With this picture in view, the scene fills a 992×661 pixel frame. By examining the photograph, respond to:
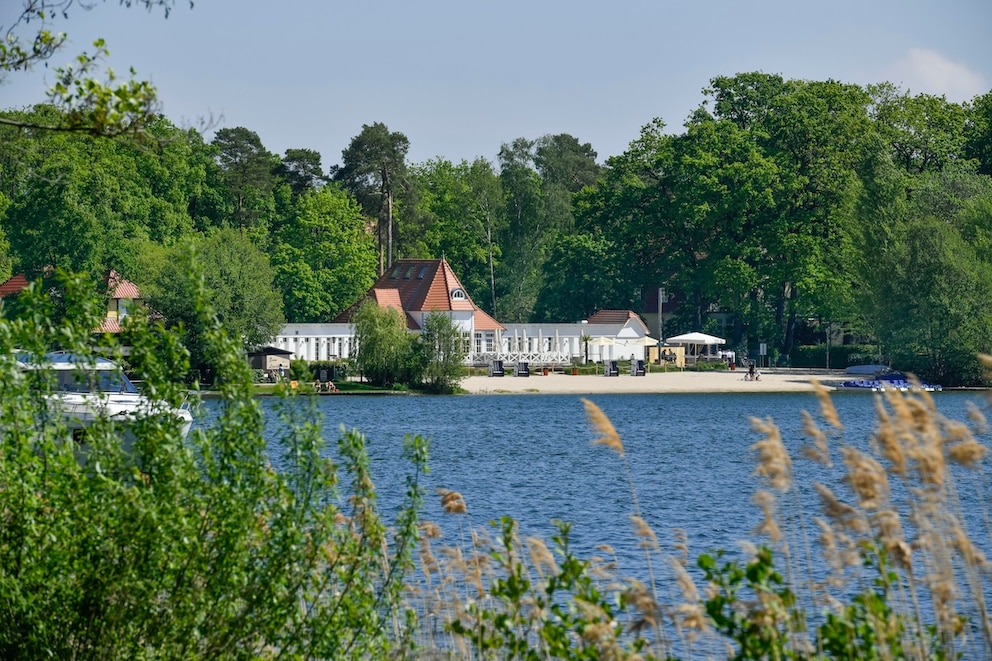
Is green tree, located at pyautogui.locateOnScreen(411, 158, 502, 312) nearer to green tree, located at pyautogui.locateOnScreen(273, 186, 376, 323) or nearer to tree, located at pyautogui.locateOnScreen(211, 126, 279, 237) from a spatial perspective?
green tree, located at pyautogui.locateOnScreen(273, 186, 376, 323)

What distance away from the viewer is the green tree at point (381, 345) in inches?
2456

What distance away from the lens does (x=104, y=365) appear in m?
30.4

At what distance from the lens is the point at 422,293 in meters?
78.3

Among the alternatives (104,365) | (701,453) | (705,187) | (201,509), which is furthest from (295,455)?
(705,187)

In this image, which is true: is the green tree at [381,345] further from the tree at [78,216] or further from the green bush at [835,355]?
the green bush at [835,355]

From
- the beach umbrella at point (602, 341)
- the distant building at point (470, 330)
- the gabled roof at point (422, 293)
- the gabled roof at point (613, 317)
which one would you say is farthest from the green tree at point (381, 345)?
the gabled roof at point (613, 317)

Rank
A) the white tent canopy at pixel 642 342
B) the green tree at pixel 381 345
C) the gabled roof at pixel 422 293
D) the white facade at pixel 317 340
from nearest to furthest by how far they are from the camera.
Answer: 1. the green tree at pixel 381 345
2. the white facade at pixel 317 340
3. the gabled roof at pixel 422 293
4. the white tent canopy at pixel 642 342

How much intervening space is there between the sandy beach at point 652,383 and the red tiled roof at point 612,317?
719cm

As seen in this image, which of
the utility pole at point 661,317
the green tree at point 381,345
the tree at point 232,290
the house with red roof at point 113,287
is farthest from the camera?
the utility pole at point 661,317

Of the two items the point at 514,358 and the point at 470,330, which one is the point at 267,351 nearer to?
the point at 514,358

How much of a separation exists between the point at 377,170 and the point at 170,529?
297ft

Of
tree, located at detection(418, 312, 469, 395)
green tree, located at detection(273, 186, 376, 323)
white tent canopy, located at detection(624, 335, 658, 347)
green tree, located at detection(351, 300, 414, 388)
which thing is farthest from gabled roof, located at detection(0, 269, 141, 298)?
white tent canopy, located at detection(624, 335, 658, 347)

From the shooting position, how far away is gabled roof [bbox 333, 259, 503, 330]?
254 feet

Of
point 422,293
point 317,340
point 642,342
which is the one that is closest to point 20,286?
point 317,340
